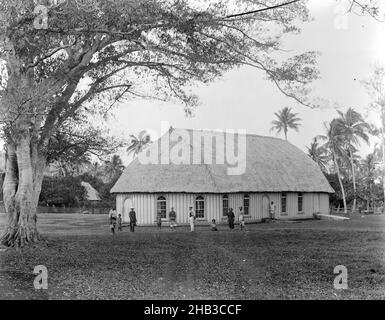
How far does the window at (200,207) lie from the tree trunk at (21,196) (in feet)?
60.1

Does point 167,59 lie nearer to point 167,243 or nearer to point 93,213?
point 167,243

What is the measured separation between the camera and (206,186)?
1385 inches

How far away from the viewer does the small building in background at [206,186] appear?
34844mm

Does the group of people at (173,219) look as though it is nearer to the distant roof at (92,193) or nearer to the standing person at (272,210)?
the standing person at (272,210)

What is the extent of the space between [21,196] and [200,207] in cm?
1934

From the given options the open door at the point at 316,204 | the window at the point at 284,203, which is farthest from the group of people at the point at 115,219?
the open door at the point at 316,204

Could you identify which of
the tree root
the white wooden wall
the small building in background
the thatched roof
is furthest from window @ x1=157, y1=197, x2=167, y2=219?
the tree root

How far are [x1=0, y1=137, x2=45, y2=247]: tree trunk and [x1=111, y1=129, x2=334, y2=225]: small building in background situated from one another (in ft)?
55.4

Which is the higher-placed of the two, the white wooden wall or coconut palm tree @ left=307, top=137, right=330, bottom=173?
coconut palm tree @ left=307, top=137, right=330, bottom=173

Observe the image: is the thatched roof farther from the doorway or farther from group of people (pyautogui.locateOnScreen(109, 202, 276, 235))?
group of people (pyautogui.locateOnScreen(109, 202, 276, 235))

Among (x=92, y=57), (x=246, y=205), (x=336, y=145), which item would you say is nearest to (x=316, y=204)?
(x=246, y=205)

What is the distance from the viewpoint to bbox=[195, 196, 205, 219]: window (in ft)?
115

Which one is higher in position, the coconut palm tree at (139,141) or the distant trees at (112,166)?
the coconut palm tree at (139,141)
